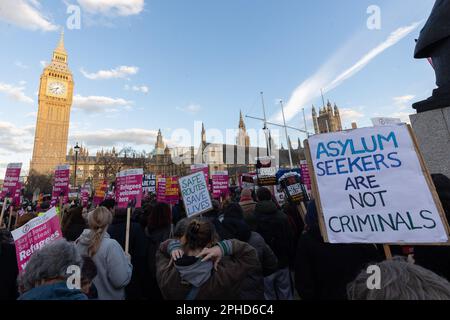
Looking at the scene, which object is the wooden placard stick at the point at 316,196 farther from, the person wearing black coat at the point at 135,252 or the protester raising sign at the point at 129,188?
the protester raising sign at the point at 129,188

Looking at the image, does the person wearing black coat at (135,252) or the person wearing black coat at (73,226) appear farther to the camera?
the person wearing black coat at (73,226)

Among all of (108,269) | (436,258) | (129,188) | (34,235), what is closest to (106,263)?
(108,269)

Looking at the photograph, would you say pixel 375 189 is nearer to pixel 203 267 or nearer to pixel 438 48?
pixel 203 267

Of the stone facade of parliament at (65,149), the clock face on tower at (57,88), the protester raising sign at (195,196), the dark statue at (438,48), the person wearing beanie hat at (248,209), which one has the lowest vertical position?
the person wearing beanie hat at (248,209)

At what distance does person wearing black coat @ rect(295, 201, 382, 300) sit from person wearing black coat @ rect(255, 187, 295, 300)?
176cm

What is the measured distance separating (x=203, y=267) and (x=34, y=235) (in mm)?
2704

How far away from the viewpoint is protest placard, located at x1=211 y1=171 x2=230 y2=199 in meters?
13.2

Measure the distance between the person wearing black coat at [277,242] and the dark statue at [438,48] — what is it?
323 cm

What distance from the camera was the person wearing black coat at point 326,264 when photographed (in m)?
2.58

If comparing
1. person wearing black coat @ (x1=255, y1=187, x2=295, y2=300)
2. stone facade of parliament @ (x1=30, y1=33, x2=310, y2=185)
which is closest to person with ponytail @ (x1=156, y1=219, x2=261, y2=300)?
person wearing black coat @ (x1=255, y1=187, x2=295, y2=300)

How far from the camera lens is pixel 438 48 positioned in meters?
4.73

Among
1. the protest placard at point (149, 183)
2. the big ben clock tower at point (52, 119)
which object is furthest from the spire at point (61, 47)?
the protest placard at point (149, 183)
